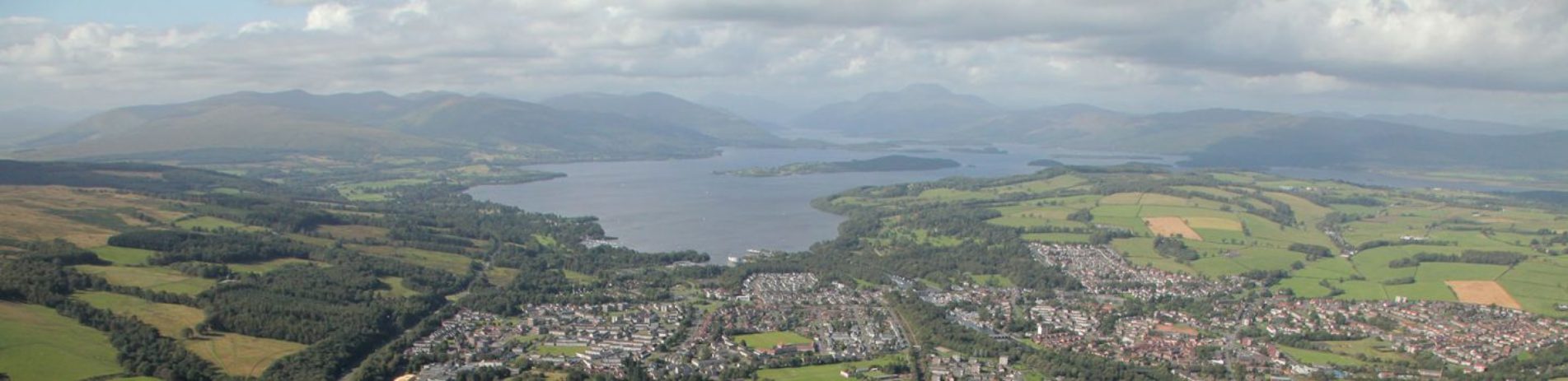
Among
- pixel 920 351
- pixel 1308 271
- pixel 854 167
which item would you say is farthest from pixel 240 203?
pixel 854 167

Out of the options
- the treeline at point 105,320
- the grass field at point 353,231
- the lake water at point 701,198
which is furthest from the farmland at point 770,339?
the grass field at point 353,231

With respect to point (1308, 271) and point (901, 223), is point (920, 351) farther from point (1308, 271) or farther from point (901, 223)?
point (901, 223)

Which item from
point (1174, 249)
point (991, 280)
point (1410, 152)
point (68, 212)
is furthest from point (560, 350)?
point (1410, 152)

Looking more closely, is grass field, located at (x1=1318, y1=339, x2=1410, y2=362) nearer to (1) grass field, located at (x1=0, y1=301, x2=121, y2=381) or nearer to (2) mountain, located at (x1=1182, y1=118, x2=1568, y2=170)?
(1) grass field, located at (x1=0, y1=301, x2=121, y2=381)

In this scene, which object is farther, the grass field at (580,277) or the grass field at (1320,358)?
the grass field at (580,277)

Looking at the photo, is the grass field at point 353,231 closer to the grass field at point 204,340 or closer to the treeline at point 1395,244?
the grass field at point 204,340

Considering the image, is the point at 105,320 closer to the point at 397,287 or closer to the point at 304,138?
the point at 397,287

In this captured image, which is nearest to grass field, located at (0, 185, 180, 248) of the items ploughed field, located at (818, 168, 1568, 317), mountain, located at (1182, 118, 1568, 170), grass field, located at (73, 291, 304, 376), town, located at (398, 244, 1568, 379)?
grass field, located at (73, 291, 304, 376)
